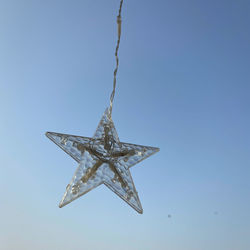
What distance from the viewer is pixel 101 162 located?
2164 mm

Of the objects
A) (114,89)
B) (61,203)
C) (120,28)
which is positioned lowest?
(61,203)

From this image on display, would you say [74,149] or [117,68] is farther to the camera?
[74,149]

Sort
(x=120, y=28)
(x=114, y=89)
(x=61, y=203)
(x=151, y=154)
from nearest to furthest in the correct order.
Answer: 1. (x=120, y=28)
2. (x=61, y=203)
3. (x=114, y=89)
4. (x=151, y=154)

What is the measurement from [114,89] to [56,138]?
0.68 meters

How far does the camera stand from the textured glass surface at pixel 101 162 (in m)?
2.08

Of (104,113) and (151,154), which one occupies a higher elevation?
(104,113)

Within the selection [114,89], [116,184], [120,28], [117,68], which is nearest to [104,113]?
[114,89]

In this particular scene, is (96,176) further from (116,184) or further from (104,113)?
(104,113)

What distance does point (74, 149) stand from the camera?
2.19 meters

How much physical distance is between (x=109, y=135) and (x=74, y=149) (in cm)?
35

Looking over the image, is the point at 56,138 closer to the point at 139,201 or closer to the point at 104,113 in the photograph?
the point at 104,113

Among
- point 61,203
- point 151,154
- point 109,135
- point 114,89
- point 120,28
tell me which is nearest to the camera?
point 120,28

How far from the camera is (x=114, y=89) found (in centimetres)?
208

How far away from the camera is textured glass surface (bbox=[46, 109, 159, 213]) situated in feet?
6.82
